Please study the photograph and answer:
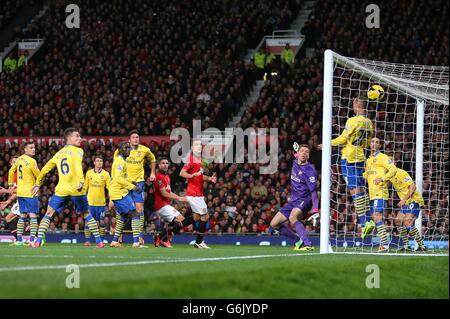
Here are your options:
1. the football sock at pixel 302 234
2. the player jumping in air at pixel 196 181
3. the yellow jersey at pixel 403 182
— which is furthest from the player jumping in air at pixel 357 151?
the player jumping in air at pixel 196 181

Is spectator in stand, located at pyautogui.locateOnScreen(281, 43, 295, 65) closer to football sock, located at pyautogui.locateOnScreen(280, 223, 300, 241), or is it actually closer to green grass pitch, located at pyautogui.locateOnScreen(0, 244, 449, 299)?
football sock, located at pyautogui.locateOnScreen(280, 223, 300, 241)

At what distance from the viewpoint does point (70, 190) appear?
1583 cm

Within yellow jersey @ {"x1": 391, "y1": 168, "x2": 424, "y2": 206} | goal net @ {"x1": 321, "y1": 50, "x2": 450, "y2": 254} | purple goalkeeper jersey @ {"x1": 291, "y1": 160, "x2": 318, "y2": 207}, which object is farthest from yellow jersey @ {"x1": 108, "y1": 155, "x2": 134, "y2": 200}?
yellow jersey @ {"x1": 391, "y1": 168, "x2": 424, "y2": 206}

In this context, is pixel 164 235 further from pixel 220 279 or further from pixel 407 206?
pixel 220 279

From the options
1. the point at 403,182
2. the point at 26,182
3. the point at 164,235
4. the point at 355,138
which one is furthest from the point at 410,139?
the point at 26,182

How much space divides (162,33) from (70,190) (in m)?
17.8

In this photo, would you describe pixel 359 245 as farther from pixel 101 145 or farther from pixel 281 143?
pixel 101 145

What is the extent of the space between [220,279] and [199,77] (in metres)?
22.2

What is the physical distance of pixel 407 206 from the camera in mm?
16359

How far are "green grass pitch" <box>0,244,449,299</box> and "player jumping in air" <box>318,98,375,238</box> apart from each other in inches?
133

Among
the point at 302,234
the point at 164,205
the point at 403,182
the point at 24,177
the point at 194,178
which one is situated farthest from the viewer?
the point at 24,177

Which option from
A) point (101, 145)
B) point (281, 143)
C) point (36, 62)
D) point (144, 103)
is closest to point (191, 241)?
point (281, 143)

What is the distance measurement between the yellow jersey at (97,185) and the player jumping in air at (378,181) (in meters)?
7.37

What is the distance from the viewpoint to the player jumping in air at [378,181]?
14.8m
